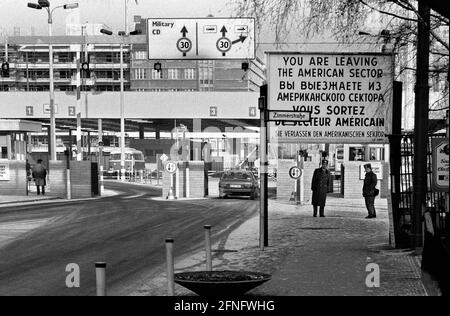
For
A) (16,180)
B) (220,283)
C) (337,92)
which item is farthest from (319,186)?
(16,180)

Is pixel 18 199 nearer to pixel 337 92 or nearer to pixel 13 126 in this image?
pixel 13 126

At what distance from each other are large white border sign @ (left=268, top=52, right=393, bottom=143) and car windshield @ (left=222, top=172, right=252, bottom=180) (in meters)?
20.6

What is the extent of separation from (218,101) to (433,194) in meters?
41.6

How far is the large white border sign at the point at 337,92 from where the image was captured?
16.6 m

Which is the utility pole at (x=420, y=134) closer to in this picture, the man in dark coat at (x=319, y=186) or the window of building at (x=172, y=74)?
the man in dark coat at (x=319, y=186)

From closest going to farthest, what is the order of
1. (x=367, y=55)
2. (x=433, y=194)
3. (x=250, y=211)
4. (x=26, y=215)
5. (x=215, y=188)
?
(x=433, y=194)
(x=367, y=55)
(x=26, y=215)
(x=250, y=211)
(x=215, y=188)

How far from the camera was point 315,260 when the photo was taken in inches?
527

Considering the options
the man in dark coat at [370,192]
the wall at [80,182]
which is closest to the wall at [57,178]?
the wall at [80,182]

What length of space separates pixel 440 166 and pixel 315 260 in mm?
2641

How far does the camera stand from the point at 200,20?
81.4ft

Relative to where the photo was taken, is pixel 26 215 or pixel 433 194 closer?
pixel 433 194

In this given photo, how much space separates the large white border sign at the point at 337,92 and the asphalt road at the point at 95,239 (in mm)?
3575
